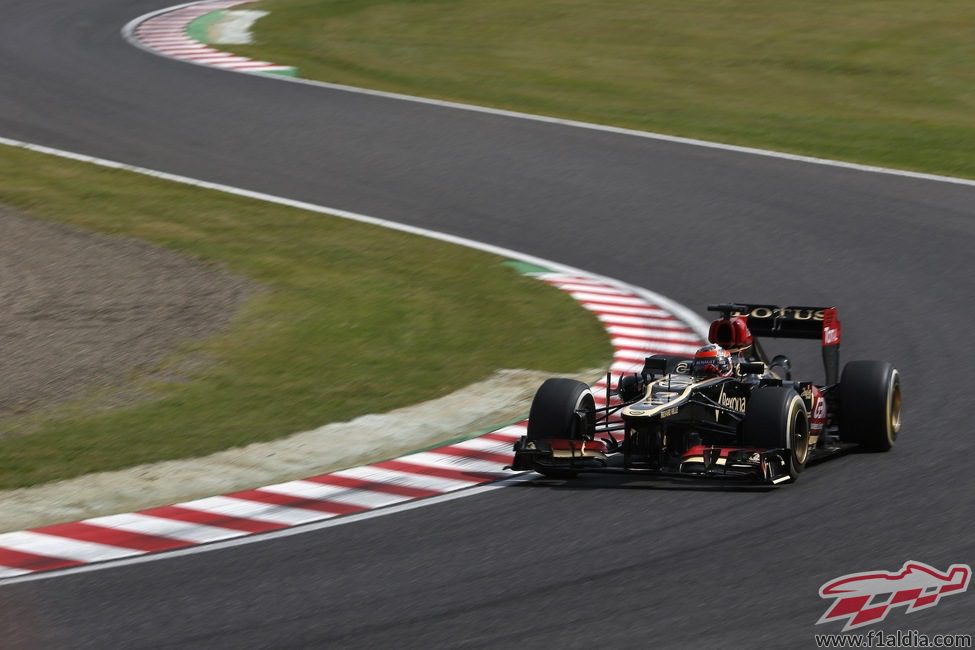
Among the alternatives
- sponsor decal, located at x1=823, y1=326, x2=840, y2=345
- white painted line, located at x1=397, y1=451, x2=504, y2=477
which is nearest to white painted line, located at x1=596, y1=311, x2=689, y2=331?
sponsor decal, located at x1=823, y1=326, x2=840, y2=345

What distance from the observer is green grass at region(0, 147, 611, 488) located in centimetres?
1267

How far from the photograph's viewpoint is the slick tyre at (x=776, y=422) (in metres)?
11.0

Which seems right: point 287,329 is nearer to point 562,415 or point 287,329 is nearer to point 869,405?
point 562,415

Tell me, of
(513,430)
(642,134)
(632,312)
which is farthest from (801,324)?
(642,134)

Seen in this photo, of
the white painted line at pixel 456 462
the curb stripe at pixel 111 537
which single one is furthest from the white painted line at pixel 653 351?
the curb stripe at pixel 111 537

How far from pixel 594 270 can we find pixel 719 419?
7269 mm

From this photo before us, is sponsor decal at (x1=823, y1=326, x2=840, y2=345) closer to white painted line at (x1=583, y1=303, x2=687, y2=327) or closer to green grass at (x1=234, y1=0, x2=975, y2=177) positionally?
white painted line at (x1=583, y1=303, x2=687, y2=327)

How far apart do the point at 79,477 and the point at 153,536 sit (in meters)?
1.46

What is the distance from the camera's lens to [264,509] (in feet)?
36.1

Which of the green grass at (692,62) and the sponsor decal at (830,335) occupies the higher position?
the green grass at (692,62)

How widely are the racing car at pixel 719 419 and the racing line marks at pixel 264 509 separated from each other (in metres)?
0.67

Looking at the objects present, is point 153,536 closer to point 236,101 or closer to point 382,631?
point 382,631

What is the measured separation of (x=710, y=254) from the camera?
19156mm

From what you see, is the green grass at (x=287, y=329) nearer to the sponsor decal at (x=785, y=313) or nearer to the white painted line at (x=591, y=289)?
the white painted line at (x=591, y=289)
